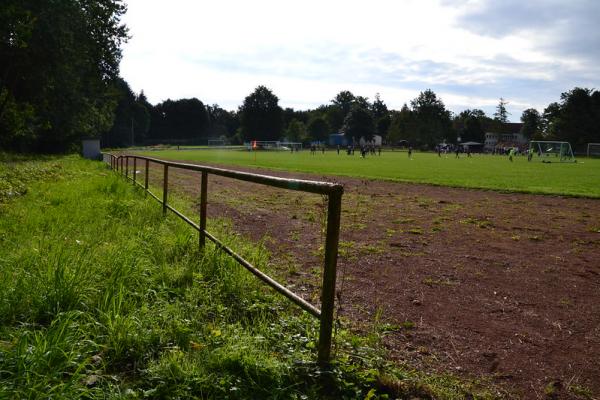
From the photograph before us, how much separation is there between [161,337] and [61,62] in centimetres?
3276

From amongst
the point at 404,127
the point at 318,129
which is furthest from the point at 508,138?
the point at 318,129

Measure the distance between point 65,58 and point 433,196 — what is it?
1059 inches

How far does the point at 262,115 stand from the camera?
126500mm

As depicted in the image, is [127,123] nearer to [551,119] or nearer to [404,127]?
[404,127]

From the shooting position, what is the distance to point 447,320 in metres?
4.52

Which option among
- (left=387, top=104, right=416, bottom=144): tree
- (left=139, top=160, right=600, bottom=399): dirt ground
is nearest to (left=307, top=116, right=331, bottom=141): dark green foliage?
(left=387, top=104, right=416, bottom=144): tree

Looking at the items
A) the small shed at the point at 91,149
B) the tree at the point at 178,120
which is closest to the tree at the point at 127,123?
Answer: the tree at the point at 178,120

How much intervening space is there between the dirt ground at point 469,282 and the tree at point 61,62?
50.5 ft

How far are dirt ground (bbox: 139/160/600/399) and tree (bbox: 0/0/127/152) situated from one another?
50.5ft

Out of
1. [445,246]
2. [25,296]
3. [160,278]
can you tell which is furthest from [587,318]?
[25,296]

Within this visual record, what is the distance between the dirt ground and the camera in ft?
12.1

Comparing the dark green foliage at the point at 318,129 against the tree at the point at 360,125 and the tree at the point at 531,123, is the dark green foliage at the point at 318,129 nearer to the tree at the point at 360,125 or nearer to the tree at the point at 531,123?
the tree at the point at 360,125

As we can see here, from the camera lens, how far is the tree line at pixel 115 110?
1088 inches

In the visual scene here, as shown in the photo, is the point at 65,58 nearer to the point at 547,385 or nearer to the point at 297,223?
the point at 297,223
